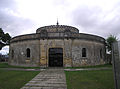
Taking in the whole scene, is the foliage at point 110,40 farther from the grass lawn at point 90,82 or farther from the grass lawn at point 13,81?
the grass lawn at point 13,81

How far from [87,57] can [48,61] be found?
22.3ft

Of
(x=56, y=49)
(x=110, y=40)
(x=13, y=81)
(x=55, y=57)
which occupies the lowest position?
(x=13, y=81)

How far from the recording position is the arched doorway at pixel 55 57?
1523cm

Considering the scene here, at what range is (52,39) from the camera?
49.4ft

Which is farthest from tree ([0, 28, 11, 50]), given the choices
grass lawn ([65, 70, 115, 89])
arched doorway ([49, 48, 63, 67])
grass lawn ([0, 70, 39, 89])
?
grass lawn ([65, 70, 115, 89])

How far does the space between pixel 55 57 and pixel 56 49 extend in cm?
139

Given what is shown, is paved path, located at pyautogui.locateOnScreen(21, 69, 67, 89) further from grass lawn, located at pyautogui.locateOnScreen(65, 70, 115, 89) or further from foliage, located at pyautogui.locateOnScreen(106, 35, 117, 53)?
foliage, located at pyautogui.locateOnScreen(106, 35, 117, 53)

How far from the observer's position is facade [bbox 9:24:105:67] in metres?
14.8

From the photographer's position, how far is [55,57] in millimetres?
15422

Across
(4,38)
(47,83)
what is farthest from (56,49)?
(4,38)

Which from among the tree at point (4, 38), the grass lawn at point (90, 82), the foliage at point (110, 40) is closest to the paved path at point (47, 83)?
the grass lawn at point (90, 82)

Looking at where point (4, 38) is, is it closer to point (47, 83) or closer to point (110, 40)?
point (47, 83)

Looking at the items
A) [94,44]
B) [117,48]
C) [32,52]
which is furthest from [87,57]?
[117,48]

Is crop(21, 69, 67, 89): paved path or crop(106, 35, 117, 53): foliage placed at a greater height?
crop(106, 35, 117, 53): foliage
